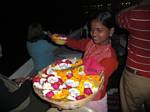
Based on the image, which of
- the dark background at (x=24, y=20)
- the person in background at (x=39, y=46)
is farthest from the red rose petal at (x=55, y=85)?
the dark background at (x=24, y=20)

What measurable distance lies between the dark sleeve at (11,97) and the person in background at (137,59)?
863 mm

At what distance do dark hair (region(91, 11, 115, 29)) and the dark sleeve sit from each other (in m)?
0.89

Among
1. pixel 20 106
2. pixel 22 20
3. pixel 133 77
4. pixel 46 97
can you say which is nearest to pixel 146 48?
pixel 133 77

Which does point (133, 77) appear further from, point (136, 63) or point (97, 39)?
point (97, 39)

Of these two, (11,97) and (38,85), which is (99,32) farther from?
(11,97)

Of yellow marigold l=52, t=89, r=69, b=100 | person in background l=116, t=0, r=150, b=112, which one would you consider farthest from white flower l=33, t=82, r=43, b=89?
person in background l=116, t=0, r=150, b=112

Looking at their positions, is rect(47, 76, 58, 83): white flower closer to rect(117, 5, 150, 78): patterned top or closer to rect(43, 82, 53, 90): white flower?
rect(43, 82, 53, 90): white flower

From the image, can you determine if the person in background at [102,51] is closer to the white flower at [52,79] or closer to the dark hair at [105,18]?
the dark hair at [105,18]

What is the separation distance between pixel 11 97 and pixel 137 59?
1.08 meters

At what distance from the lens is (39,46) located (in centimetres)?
351

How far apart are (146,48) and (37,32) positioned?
150 cm

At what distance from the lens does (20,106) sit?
2.56 meters

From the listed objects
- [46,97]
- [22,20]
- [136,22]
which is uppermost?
[136,22]

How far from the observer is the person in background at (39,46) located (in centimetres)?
340
